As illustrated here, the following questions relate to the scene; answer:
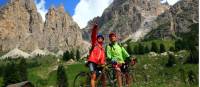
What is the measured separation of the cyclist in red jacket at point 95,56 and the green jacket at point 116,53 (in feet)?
1.54

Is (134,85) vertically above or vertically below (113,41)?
below

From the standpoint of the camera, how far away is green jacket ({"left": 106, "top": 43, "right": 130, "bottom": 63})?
20766 mm

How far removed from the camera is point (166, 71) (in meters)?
166

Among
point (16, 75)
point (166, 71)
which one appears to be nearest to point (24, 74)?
point (16, 75)

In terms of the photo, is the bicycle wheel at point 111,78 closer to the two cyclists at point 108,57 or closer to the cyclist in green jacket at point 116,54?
the two cyclists at point 108,57

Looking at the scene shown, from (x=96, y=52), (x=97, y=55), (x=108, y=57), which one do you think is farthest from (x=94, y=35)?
(x=108, y=57)

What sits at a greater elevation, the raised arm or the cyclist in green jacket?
the raised arm

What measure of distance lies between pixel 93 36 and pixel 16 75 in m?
138

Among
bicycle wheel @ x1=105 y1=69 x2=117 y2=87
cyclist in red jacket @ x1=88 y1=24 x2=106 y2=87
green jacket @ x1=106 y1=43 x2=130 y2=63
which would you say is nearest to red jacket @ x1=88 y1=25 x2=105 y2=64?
cyclist in red jacket @ x1=88 y1=24 x2=106 y2=87

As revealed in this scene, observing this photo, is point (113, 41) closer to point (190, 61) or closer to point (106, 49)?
point (106, 49)

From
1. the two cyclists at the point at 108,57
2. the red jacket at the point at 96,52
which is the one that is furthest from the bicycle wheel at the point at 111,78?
the red jacket at the point at 96,52

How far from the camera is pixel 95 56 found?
66.5 ft

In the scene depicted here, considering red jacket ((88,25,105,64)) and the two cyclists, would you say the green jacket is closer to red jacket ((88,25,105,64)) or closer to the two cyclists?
the two cyclists

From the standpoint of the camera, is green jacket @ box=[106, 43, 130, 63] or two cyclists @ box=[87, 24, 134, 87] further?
green jacket @ box=[106, 43, 130, 63]
